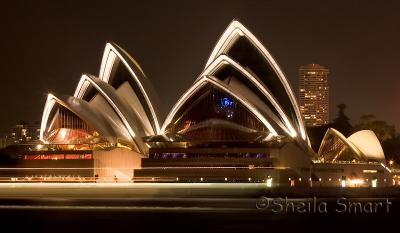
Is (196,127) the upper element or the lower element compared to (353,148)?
upper

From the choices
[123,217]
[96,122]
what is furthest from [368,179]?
[123,217]

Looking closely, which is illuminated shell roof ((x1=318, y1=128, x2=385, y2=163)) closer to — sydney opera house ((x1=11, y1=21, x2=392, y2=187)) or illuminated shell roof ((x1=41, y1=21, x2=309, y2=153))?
sydney opera house ((x1=11, y1=21, x2=392, y2=187))

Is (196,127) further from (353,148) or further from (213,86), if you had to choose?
(353,148)

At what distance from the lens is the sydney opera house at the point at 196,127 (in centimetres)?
6669

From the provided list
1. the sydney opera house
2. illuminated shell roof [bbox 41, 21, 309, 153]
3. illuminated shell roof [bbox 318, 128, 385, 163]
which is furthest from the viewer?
illuminated shell roof [bbox 318, 128, 385, 163]

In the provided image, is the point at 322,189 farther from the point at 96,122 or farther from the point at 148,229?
the point at 96,122

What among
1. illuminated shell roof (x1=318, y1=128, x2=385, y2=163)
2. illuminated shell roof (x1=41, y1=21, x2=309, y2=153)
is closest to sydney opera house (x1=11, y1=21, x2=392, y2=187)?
illuminated shell roof (x1=41, y1=21, x2=309, y2=153)

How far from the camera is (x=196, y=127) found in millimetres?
70188

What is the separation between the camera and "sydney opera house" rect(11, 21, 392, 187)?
219 ft

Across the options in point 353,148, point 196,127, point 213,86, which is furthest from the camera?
point 353,148

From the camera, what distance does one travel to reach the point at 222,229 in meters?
21.7

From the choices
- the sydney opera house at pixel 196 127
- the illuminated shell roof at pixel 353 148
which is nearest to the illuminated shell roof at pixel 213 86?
the sydney opera house at pixel 196 127

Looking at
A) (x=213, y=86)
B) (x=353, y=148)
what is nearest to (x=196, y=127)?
(x=213, y=86)

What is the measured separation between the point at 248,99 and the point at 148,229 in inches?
1886
